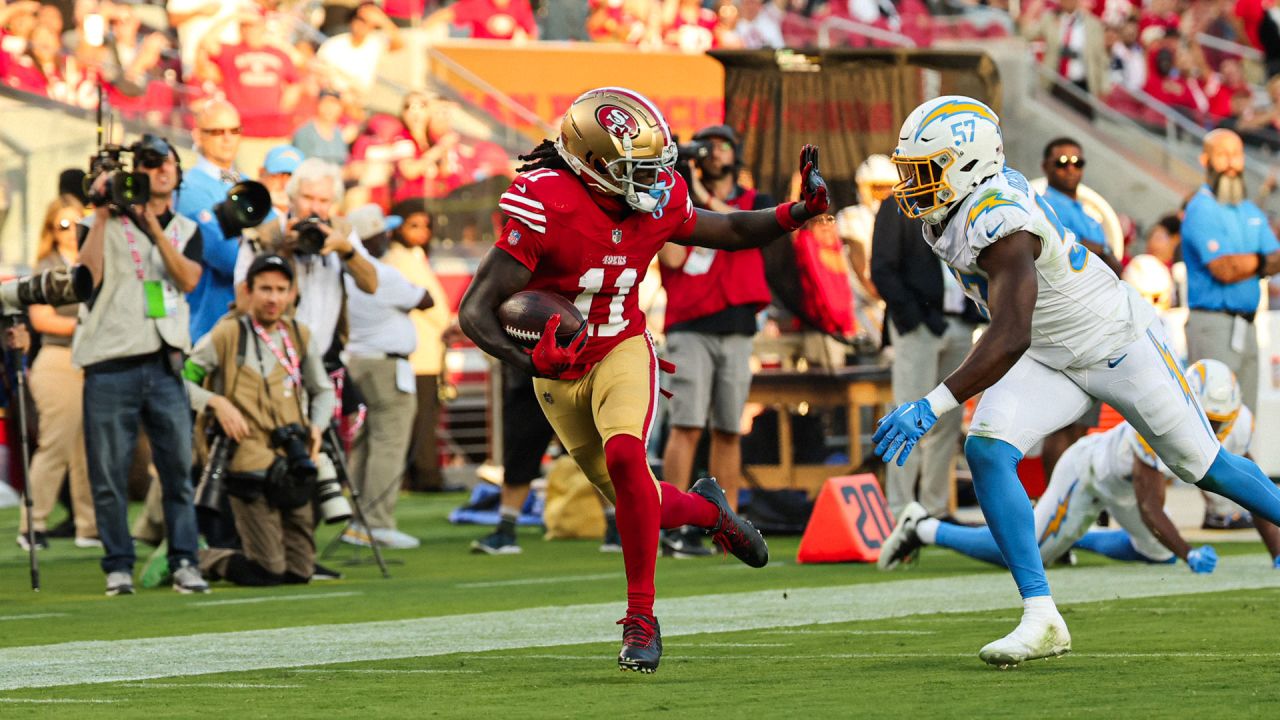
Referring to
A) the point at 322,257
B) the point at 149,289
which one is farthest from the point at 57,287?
the point at 322,257

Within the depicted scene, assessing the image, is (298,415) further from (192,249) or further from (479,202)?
(479,202)

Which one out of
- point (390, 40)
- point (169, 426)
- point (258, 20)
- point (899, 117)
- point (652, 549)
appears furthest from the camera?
point (390, 40)

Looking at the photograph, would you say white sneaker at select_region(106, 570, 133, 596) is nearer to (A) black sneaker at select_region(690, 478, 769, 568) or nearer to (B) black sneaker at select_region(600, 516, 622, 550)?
(B) black sneaker at select_region(600, 516, 622, 550)

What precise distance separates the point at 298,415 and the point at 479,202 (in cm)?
847

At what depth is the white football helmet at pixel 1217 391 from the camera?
9914mm

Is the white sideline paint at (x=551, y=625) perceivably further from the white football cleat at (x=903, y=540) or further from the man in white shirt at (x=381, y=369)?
the man in white shirt at (x=381, y=369)

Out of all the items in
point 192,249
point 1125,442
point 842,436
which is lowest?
point 842,436

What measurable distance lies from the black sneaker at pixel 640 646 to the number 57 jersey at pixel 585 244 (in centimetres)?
85

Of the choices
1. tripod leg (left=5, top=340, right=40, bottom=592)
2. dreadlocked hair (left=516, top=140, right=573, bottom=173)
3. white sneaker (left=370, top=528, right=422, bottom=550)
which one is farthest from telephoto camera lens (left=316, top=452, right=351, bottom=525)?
dreadlocked hair (left=516, top=140, right=573, bottom=173)

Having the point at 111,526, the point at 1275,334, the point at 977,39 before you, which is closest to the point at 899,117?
the point at 1275,334

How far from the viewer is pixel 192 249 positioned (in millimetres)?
10078

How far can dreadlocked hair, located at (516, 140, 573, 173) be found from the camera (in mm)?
6852

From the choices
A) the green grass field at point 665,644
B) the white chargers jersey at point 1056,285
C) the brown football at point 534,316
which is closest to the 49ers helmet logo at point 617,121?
the brown football at point 534,316

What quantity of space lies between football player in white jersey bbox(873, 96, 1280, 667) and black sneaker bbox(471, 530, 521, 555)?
591 cm
